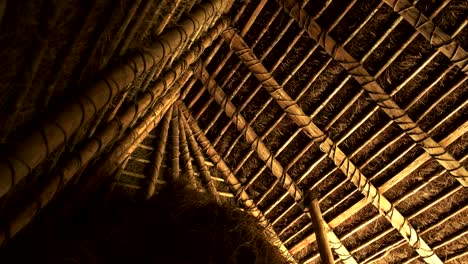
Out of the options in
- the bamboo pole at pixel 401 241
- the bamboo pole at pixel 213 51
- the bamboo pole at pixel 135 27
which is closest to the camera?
the bamboo pole at pixel 135 27

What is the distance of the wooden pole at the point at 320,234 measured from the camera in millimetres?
3031

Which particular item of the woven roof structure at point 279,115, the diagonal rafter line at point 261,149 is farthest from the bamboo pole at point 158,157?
the diagonal rafter line at point 261,149

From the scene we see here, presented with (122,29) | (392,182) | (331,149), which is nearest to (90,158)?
(122,29)

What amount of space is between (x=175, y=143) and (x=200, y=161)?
0.31 metres

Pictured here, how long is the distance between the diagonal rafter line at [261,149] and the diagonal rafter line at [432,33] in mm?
1593

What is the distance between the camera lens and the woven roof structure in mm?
1988

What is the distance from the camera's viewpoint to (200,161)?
3814 mm

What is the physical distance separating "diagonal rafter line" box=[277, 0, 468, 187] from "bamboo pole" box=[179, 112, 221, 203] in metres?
1.52

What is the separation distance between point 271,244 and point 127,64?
1.91 metres

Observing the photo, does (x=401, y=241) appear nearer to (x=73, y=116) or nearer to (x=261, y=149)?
(x=261, y=149)

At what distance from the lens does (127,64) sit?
1.88 meters

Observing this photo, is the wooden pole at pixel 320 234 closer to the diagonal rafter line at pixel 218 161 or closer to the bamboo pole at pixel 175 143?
the diagonal rafter line at pixel 218 161

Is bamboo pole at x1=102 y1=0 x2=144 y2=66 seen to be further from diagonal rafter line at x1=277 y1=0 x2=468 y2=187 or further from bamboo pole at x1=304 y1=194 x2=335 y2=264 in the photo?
bamboo pole at x1=304 y1=194 x2=335 y2=264

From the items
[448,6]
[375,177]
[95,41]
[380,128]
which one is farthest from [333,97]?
[95,41]
